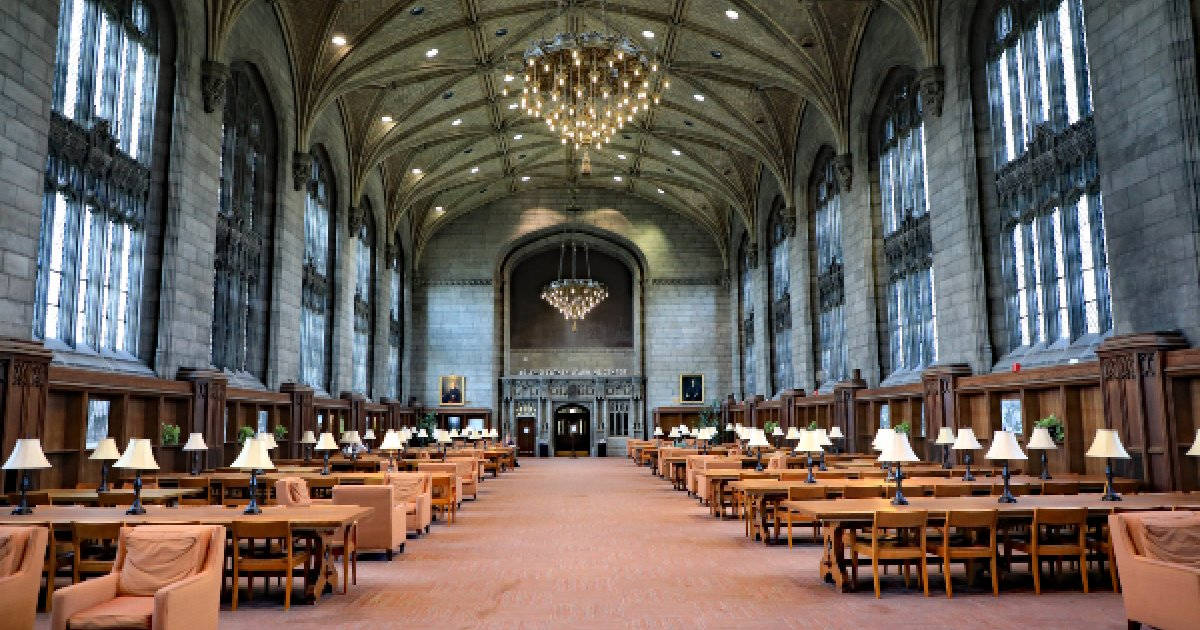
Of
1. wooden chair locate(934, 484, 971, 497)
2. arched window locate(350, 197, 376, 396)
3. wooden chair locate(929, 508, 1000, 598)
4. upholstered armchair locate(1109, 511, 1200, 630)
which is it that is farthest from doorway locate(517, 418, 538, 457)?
upholstered armchair locate(1109, 511, 1200, 630)

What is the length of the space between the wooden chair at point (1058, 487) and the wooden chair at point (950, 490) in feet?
3.81

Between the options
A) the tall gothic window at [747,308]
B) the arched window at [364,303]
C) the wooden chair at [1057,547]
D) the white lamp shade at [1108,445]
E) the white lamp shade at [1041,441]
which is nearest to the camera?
the wooden chair at [1057,547]

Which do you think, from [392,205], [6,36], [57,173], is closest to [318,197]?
[392,205]

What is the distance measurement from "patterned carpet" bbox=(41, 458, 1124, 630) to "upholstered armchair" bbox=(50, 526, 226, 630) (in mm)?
1035

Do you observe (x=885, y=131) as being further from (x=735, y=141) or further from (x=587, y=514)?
(x=587, y=514)

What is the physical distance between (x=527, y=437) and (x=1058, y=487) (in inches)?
1257

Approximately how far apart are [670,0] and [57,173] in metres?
15.4

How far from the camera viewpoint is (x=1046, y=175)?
49.5 feet

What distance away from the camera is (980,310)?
1664 cm

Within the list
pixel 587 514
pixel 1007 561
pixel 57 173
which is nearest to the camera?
pixel 1007 561

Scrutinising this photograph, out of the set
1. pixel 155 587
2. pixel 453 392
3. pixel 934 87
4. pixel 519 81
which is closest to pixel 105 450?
pixel 155 587

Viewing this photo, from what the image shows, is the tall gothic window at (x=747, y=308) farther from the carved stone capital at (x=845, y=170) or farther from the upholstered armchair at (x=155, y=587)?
the upholstered armchair at (x=155, y=587)

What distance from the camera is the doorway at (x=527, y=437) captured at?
41022 mm

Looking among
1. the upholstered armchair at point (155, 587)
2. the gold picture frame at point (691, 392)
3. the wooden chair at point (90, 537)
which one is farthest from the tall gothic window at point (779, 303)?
the upholstered armchair at point (155, 587)
